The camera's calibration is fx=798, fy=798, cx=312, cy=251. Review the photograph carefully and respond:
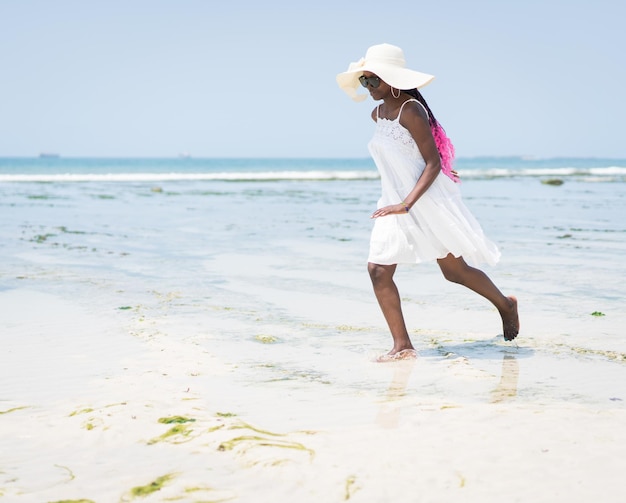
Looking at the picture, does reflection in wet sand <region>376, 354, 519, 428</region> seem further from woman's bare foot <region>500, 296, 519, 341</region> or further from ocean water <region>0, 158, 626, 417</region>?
woman's bare foot <region>500, 296, 519, 341</region>

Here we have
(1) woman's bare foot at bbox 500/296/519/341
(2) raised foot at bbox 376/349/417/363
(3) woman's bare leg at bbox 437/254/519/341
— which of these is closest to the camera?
(2) raised foot at bbox 376/349/417/363

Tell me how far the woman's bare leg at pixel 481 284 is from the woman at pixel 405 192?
0.33 ft

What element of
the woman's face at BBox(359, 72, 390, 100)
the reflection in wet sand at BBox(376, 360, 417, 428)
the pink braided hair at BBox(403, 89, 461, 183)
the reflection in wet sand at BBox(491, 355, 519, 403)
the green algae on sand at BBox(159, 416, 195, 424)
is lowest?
the green algae on sand at BBox(159, 416, 195, 424)

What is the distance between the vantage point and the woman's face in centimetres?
487

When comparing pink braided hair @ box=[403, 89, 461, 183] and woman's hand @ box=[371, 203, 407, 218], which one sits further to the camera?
pink braided hair @ box=[403, 89, 461, 183]

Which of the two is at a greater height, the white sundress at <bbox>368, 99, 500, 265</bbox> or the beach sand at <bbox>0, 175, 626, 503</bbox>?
the white sundress at <bbox>368, 99, 500, 265</bbox>

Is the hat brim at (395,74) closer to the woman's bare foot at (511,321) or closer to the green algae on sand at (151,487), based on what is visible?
the woman's bare foot at (511,321)

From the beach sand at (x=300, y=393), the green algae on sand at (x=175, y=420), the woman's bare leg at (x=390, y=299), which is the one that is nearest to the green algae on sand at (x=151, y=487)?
the beach sand at (x=300, y=393)

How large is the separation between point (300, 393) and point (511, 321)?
6.03 feet

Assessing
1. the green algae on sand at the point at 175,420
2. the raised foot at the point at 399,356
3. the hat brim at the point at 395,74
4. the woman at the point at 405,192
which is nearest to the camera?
the green algae on sand at the point at 175,420

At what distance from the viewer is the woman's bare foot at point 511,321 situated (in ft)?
17.7

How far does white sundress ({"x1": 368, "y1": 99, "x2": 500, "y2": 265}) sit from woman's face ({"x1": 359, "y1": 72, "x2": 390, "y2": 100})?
0.52 ft

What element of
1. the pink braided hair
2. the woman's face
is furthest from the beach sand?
the woman's face

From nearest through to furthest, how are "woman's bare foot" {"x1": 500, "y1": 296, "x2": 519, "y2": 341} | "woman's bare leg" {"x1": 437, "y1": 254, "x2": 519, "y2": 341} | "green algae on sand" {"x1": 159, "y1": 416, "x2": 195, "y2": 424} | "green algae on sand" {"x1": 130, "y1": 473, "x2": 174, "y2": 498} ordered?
1. "green algae on sand" {"x1": 130, "y1": 473, "x2": 174, "y2": 498}
2. "green algae on sand" {"x1": 159, "y1": 416, "x2": 195, "y2": 424}
3. "woman's bare leg" {"x1": 437, "y1": 254, "x2": 519, "y2": 341}
4. "woman's bare foot" {"x1": 500, "y1": 296, "x2": 519, "y2": 341}
